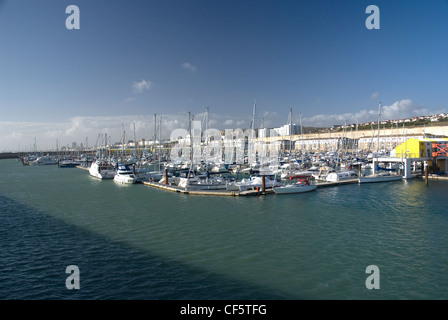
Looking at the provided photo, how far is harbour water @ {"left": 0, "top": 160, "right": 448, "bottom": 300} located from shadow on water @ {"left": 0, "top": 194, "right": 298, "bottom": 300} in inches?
1.7

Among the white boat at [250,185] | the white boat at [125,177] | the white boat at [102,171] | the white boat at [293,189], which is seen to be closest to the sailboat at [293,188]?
the white boat at [293,189]

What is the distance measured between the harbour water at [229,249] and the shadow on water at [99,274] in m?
0.04

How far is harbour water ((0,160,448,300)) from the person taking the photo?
32.7 feet

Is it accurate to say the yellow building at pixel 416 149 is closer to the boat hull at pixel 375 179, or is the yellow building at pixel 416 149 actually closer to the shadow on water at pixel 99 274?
the boat hull at pixel 375 179

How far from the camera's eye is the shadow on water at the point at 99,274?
31.7 ft

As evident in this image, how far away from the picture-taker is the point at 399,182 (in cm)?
3603

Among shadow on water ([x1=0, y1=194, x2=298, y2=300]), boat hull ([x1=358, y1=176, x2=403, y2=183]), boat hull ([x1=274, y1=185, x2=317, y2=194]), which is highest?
boat hull ([x1=358, y1=176, x2=403, y2=183])

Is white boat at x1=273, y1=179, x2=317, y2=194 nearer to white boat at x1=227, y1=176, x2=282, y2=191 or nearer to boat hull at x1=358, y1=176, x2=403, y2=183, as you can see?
white boat at x1=227, y1=176, x2=282, y2=191

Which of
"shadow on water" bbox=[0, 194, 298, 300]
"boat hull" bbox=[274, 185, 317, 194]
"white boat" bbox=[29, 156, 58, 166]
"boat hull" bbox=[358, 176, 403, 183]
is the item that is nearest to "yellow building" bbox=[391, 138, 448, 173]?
"boat hull" bbox=[358, 176, 403, 183]

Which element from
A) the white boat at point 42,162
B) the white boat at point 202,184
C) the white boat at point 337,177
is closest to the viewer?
the white boat at point 202,184

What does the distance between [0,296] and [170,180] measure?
28.8 m

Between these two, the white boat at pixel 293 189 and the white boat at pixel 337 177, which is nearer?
the white boat at pixel 293 189
